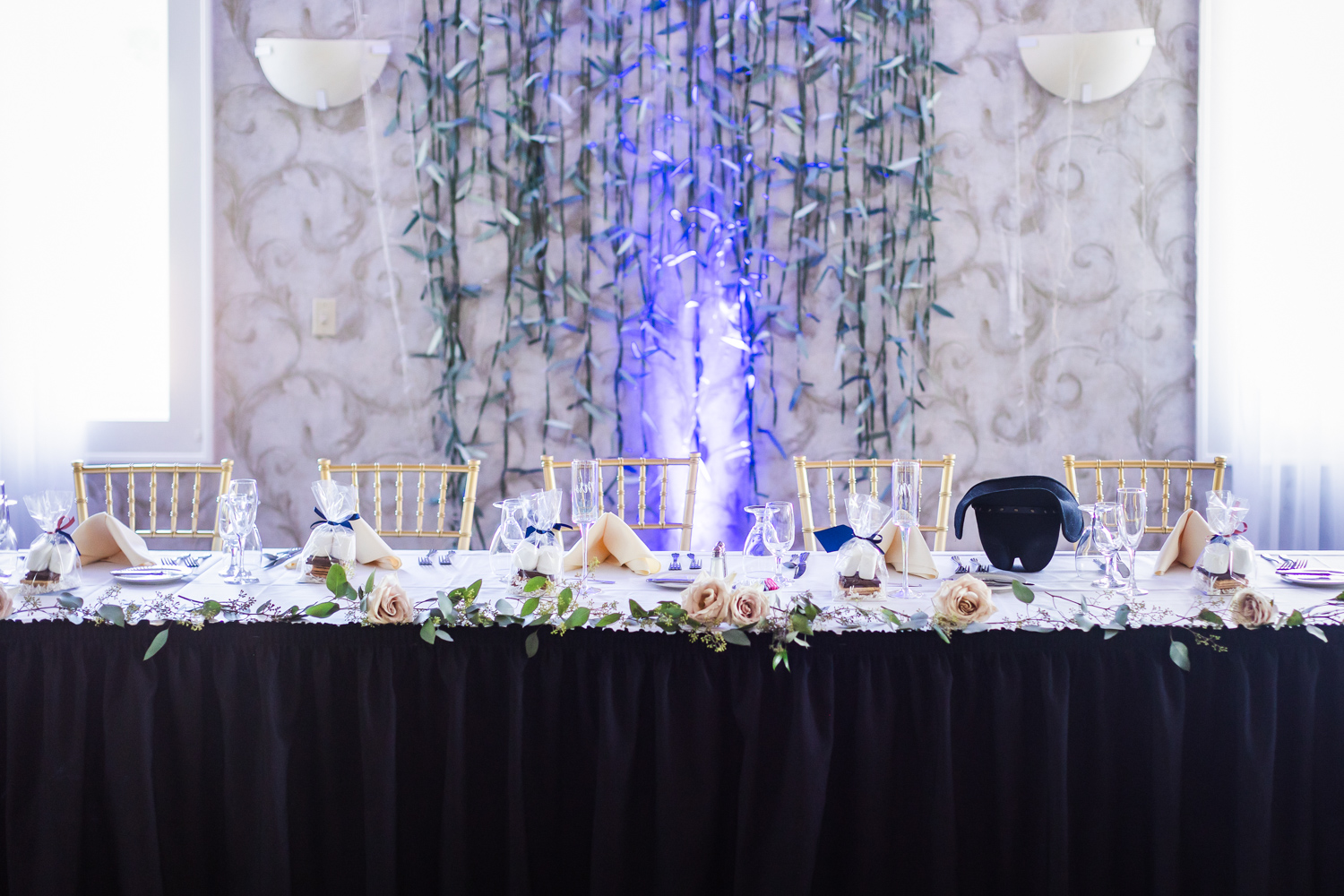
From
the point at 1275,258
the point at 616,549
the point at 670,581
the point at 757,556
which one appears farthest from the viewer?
the point at 1275,258

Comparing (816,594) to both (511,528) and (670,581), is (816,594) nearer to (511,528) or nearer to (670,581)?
(670,581)

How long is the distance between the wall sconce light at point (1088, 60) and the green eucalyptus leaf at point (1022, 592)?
1.96 m

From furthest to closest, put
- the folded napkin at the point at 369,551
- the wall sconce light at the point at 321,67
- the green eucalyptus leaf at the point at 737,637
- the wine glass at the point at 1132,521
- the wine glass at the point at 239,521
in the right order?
the wall sconce light at the point at 321,67 → the folded napkin at the point at 369,551 → the wine glass at the point at 239,521 → the wine glass at the point at 1132,521 → the green eucalyptus leaf at the point at 737,637

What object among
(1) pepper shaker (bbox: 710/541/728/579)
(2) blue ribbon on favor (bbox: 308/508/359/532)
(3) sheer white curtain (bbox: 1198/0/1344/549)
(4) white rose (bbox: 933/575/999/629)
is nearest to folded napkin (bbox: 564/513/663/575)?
(1) pepper shaker (bbox: 710/541/728/579)

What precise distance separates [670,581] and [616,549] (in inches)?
6.1

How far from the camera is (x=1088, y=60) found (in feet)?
8.23

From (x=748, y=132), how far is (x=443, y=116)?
964 mm

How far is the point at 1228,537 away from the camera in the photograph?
1.34 metres

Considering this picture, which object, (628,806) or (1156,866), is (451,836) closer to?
(628,806)

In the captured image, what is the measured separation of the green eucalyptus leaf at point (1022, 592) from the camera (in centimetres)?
122

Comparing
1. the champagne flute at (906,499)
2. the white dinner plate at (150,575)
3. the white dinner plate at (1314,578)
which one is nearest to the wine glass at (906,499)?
the champagne flute at (906,499)

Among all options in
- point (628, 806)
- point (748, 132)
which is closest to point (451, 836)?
point (628, 806)

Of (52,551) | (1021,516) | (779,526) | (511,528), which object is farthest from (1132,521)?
(52,551)

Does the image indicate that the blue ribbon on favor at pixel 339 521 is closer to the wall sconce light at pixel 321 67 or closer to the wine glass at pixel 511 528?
the wine glass at pixel 511 528
